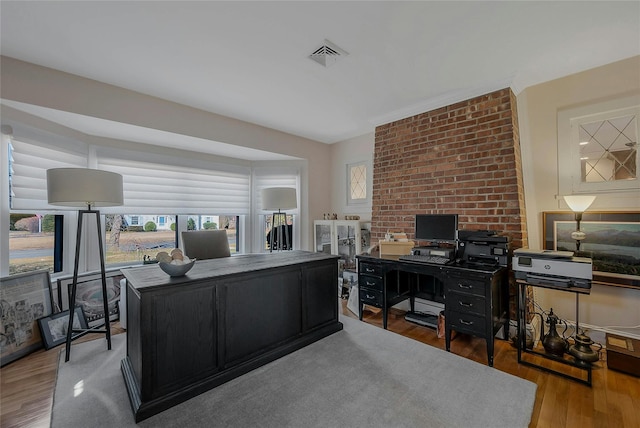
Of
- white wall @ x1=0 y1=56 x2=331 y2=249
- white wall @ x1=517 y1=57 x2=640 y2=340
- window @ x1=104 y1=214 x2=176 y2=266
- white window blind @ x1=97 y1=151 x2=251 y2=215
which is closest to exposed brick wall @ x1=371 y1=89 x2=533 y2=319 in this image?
white wall @ x1=517 y1=57 x2=640 y2=340

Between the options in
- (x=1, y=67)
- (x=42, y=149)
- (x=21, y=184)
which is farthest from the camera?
(x=42, y=149)

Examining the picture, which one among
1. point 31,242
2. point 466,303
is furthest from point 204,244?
point 466,303

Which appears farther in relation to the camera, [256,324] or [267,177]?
[267,177]

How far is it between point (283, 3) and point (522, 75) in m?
2.38

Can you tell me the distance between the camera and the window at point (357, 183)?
446cm

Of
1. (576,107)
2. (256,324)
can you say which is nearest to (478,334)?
(256,324)

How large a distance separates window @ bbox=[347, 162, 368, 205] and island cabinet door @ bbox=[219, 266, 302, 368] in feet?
7.58

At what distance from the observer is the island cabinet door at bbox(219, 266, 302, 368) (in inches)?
81.4

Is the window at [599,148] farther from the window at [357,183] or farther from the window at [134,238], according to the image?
the window at [134,238]

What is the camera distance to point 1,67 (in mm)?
2184

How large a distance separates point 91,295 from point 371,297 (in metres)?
3.24

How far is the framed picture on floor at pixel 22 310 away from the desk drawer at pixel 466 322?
12.9 feet

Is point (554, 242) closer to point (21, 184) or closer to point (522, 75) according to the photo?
point (522, 75)

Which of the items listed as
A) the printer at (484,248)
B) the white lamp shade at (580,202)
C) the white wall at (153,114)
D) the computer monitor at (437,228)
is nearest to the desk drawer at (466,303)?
the printer at (484,248)
